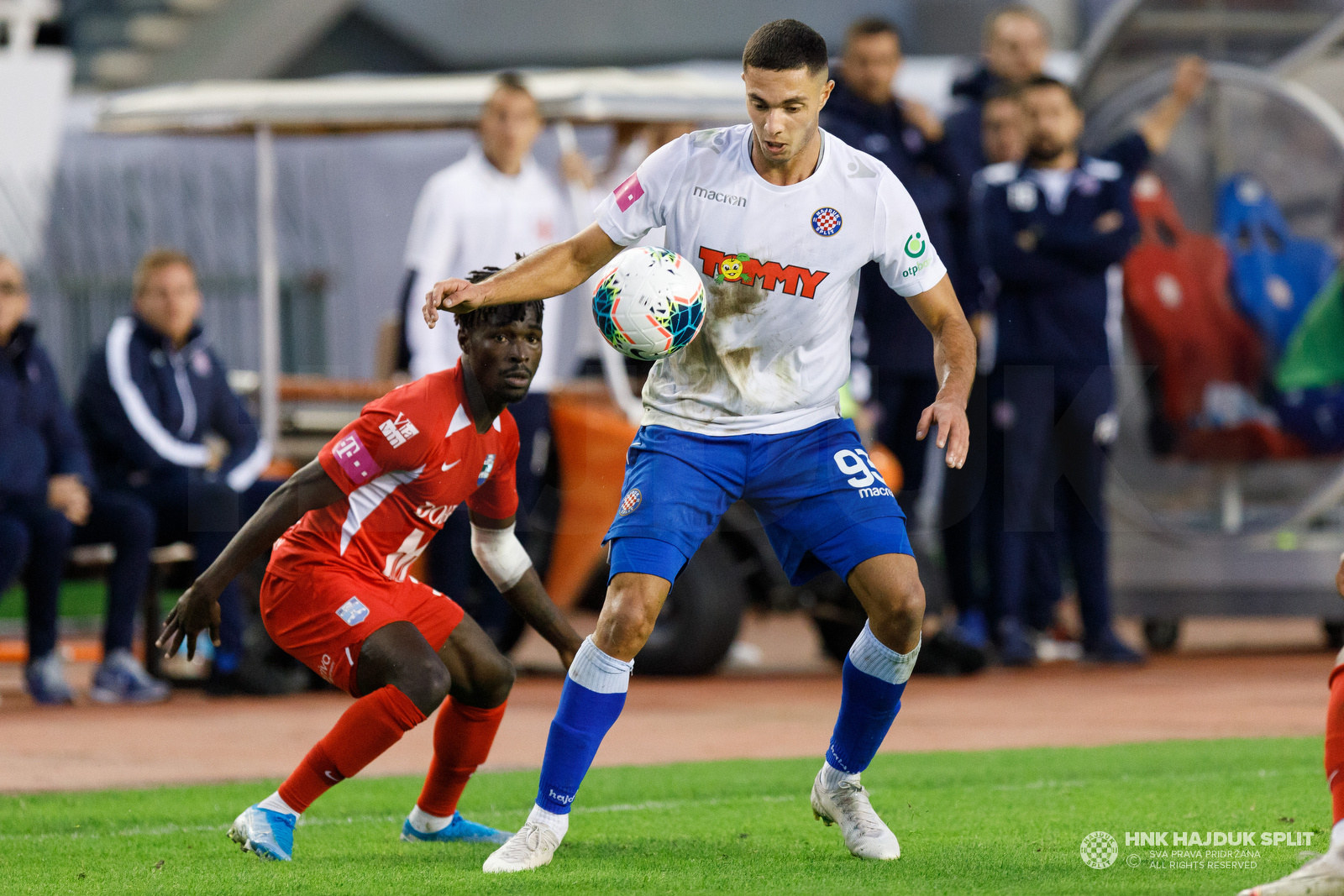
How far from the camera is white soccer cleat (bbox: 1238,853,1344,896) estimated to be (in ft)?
13.7

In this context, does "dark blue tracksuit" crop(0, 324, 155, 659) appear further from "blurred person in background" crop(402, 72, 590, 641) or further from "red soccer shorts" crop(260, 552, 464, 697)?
"red soccer shorts" crop(260, 552, 464, 697)

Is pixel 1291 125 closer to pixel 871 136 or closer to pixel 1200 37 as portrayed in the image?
pixel 1200 37

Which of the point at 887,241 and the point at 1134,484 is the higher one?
the point at 887,241

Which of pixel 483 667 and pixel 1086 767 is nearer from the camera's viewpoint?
pixel 483 667

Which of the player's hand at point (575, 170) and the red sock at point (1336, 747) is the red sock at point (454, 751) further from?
the player's hand at point (575, 170)

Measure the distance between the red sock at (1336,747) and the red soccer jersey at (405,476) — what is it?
2.48 metres

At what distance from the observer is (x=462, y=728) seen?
5.73 m

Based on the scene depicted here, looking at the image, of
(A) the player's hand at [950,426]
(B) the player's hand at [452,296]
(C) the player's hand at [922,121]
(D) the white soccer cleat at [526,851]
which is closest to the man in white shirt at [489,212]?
(C) the player's hand at [922,121]

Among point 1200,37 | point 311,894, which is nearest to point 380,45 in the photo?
point 1200,37

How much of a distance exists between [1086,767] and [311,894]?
3.34 metres

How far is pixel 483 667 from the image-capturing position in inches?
225

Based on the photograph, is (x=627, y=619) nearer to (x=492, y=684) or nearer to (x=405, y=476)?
(x=492, y=684)

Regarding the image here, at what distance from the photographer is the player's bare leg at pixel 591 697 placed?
17.3ft

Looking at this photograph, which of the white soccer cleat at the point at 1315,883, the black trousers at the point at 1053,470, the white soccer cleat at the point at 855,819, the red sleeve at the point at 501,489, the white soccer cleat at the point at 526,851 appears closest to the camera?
the white soccer cleat at the point at 1315,883
